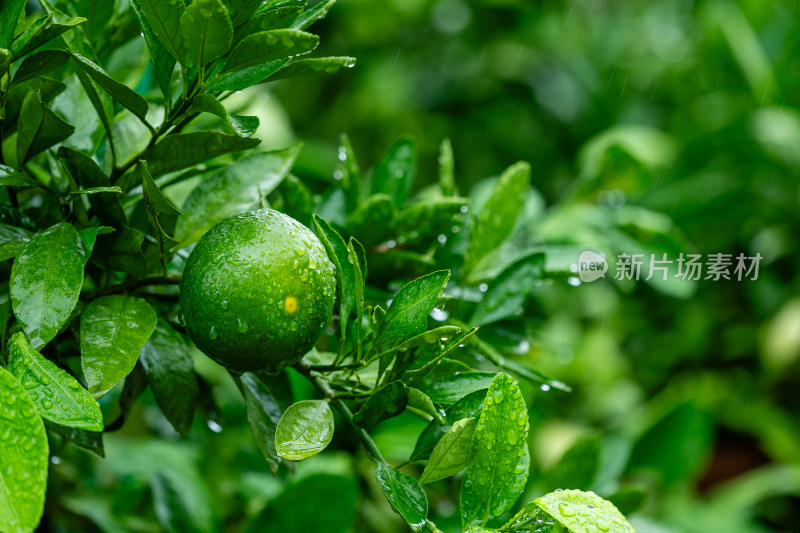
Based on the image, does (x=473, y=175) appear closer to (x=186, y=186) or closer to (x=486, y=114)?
(x=486, y=114)

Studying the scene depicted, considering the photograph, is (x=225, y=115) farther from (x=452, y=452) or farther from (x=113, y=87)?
(x=452, y=452)

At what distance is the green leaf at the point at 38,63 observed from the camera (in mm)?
438

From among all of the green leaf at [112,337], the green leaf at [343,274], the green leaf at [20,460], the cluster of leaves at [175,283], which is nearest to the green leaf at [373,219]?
the cluster of leaves at [175,283]

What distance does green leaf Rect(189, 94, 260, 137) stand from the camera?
417mm

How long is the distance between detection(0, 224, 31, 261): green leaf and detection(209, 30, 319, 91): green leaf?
0.49 ft

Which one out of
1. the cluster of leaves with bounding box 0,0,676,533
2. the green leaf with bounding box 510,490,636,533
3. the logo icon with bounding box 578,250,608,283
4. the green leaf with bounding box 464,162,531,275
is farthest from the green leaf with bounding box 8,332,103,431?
the logo icon with bounding box 578,250,608,283

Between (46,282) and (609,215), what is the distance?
2.48ft

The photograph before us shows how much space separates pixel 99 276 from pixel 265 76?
0.69ft

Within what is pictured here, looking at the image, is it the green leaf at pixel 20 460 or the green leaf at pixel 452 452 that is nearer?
the green leaf at pixel 20 460

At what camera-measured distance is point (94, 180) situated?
0.47 metres

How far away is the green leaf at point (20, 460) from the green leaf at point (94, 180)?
0.15m

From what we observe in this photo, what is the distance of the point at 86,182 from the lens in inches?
18.6

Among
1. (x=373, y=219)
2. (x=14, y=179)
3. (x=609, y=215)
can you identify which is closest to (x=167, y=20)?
(x=14, y=179)

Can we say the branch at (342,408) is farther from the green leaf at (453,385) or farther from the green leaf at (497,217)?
the green leaf at (497,217)
